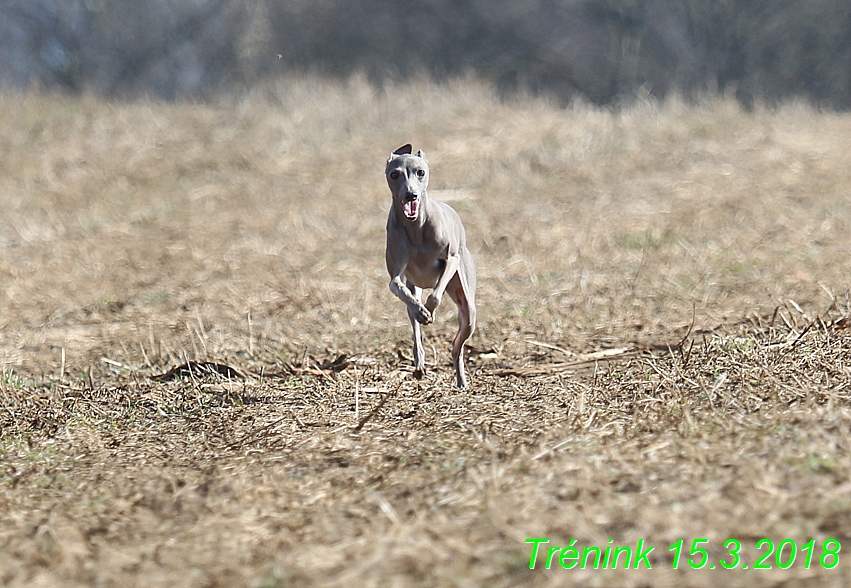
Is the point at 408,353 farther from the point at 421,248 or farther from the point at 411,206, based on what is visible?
the point at 411,206

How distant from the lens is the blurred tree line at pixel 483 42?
856 inches

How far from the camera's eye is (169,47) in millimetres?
22406

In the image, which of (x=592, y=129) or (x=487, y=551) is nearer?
(x=487, y=551)

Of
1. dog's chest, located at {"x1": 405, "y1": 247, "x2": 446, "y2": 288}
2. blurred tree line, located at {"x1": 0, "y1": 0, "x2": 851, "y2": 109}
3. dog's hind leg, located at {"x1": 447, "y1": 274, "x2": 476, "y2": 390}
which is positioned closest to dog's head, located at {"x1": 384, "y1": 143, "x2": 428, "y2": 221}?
dog's chest, located at {"x1": 405, "y1": 247, "x2": 446, "y2": 288}

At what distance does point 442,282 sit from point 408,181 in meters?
0.52

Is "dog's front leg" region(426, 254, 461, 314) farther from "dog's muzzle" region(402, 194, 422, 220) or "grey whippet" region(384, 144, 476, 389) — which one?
"dog's muzzle" region(402, 194, 422, 220)

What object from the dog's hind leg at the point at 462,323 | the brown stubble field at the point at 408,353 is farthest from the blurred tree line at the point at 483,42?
the dog's hind leg at the point at 462,323

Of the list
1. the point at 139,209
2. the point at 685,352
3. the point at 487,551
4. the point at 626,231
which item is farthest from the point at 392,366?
the point at 139,209

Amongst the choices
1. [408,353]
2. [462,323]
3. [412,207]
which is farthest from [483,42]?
[412,207]

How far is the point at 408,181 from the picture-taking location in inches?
161

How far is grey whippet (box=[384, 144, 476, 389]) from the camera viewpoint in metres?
4.12

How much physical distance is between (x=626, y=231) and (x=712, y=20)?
17210 mm

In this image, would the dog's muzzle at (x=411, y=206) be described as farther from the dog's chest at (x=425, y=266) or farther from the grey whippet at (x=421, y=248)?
the dog's chest at (x=425, y=266)

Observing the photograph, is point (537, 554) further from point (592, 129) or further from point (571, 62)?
point (571, 62)
